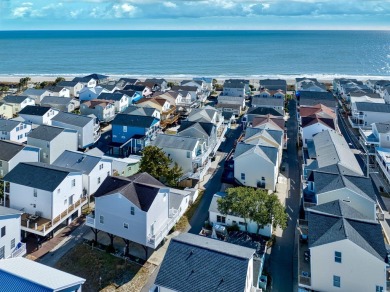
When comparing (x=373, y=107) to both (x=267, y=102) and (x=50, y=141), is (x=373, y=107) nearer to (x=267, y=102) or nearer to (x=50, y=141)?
Result: (x=267, y=102)

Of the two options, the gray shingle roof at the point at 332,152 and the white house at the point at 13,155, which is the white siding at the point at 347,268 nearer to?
the gray shingle roof at the point at 332,152

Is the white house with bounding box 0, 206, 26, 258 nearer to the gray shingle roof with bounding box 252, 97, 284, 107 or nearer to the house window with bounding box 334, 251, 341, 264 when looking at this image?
the house window with bounding box 334, 251, 341, 264

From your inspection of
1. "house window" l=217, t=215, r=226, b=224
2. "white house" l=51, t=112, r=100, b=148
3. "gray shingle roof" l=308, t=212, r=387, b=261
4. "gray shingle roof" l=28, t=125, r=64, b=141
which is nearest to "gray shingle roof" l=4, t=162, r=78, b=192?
"gray shingle roof" l=28, t=125, r=64, b=141

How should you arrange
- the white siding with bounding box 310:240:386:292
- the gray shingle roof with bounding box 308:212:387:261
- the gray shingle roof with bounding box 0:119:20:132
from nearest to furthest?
the white siding with bounding box 310:240:386:292 < the gray shingle roof with bounding box 308:212:387:261 < the gray shingle roof with bounding box 0:119:20:132

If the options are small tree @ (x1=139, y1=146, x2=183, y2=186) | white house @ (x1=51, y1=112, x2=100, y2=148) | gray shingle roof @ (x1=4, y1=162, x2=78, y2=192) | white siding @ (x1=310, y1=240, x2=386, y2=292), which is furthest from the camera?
white house @ (x1=51, y1=112, x2=100, y2=148)

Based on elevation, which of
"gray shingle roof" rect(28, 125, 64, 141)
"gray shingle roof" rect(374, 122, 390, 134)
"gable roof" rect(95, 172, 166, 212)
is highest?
"gray shingle roof" rect(374, 122, 390, 134)

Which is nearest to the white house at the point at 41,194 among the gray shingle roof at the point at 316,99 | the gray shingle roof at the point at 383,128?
the gray shingle roof at the point at 383,128

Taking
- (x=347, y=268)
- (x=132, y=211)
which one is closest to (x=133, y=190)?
(x=132, y=211)
